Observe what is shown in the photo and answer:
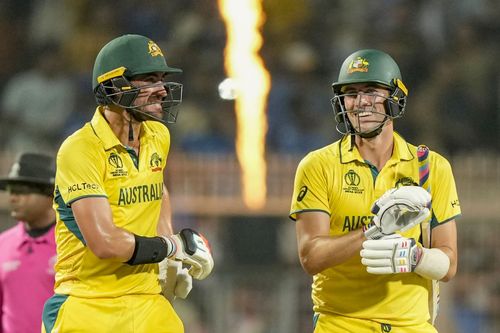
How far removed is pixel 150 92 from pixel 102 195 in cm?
56

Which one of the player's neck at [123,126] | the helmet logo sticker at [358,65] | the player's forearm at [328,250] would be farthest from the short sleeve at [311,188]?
the player's neck at [123,126]

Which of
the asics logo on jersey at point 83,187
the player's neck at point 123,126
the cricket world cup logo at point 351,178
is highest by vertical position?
the player's neck at point 123,126

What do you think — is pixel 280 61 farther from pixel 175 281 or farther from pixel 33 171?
pixel 175 281

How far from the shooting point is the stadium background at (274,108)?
35.9 ft

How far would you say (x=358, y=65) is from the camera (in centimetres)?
618

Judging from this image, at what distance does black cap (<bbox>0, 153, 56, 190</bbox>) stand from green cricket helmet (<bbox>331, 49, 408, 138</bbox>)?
6.76 ft

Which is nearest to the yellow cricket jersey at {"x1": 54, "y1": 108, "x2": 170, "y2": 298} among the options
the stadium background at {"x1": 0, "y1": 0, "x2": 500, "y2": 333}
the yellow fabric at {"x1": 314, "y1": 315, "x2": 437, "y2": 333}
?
the yellow fabric at {"x1": 314, "y1": 315, "x2": 437, "y2": 333}

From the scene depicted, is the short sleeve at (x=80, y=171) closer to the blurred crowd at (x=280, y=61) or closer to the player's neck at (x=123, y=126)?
the player's neck at (x=123, y=126)

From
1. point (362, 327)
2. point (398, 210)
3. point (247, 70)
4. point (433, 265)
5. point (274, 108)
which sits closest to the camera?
point (398, 210)

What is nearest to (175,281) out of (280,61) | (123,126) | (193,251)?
(193,251)

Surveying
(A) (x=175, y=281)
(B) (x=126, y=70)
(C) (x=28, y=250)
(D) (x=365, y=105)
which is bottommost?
(A) (x=175, y=281)

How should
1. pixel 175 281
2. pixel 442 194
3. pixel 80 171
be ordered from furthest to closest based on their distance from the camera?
pixel 175 281 → pixel 442 194 → pixel 80 171

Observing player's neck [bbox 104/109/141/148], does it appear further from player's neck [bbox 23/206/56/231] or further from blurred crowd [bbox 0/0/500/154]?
blurred crowd [bbox 0/0/500/154]

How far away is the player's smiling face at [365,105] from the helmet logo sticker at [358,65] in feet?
0.22
